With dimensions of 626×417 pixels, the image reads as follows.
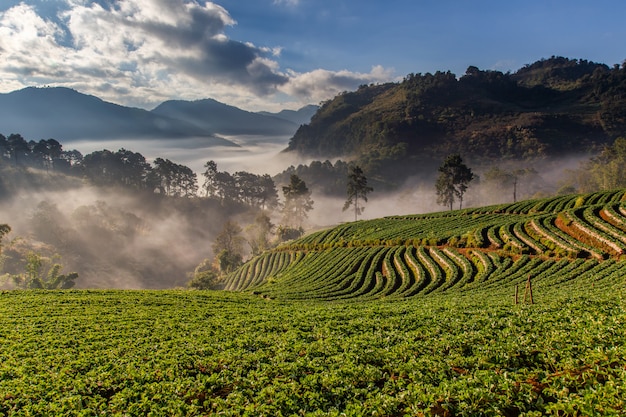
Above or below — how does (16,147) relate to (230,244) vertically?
above

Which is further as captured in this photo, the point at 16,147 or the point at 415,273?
the point at 16,147

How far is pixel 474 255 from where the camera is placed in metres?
45.3

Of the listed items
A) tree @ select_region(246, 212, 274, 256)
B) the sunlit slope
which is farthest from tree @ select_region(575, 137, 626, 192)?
tree @ select_region(246, 212, 274, 256)

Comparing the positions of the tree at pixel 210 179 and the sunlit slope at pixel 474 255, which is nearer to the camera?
the sunlit slope at pixel 474 255

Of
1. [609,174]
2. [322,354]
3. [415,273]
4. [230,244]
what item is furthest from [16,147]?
[609,174]

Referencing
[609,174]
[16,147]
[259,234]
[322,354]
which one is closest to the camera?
[322,354]

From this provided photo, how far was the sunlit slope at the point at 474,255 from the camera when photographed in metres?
36.0

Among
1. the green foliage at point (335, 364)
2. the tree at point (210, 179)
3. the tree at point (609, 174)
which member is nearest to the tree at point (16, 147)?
the tree at point (210, 179)

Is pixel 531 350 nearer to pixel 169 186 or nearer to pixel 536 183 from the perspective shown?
pixel 536 183

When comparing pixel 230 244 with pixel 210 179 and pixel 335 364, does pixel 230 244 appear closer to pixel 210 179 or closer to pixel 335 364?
pixel 210 179

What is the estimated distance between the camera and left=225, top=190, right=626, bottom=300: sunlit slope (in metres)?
36.0

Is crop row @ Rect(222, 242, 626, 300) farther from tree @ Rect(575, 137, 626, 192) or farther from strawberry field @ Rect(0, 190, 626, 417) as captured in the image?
tree @ Rect(575, 137, 626, 192)

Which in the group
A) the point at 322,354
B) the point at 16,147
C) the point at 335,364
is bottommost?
the point at 322,354

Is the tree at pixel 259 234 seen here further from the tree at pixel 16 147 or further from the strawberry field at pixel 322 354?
the tree at pixel 16 147
